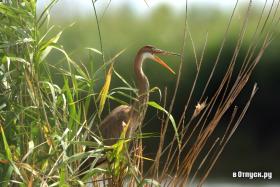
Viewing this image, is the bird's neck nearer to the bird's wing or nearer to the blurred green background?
the bird's wing

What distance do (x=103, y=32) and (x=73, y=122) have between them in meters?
5.24

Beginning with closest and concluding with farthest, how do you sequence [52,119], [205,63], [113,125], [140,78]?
[52,119] → [113,125] → [140,78] → [205,63]

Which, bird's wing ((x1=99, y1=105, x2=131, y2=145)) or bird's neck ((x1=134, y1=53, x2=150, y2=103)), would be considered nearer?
bird's wing ((x1=99, y1=105, x2=131, y2=145))

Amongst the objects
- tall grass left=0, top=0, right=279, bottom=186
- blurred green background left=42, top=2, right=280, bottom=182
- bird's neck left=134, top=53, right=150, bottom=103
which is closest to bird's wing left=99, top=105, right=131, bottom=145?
bird's neck left=134, top=53, right=150, bottom=103

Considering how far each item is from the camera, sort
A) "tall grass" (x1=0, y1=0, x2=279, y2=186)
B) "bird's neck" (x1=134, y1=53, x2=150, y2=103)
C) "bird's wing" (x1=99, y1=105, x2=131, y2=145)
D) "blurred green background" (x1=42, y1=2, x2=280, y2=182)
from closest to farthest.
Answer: "tall grass" (x1=0, y1=0, x2=279, y2=186), "bird's wing" (x1=99, y1=105, x2=131, y2=145), "bird's neck" (x1=134, y1=53, x2=150, y2=103), "blurred green background" (x1=42, y1=2, x2=280, y2=182)

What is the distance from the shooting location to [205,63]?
8.04 meters

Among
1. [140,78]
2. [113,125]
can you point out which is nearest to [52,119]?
[113,125]

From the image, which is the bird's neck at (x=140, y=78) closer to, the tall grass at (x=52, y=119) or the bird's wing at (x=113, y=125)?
the bird's wing at (x=113, y=125)

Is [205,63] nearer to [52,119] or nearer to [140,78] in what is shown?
[140,78]

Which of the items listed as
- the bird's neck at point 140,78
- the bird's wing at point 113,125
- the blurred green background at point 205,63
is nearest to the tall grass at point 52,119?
the bird's wing at point 113,125

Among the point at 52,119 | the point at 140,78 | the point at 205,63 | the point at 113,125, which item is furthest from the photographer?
the point at 205,63

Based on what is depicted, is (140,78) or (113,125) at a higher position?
(140,78)

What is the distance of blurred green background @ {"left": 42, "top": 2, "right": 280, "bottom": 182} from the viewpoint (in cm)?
733

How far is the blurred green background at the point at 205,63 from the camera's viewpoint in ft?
24.1
